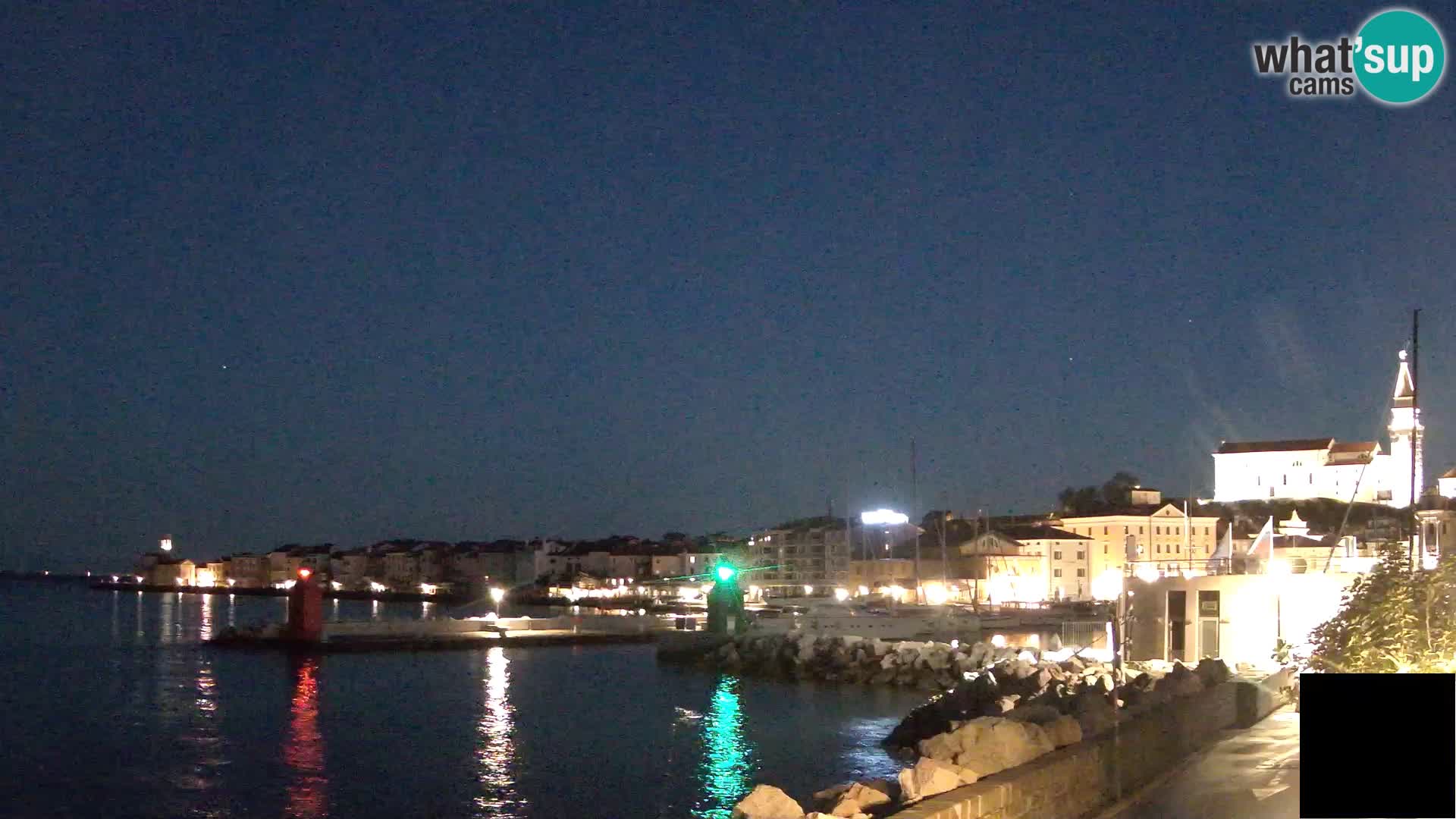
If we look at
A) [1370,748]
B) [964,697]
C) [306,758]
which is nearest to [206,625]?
[306,758]

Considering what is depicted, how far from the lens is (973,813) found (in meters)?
8.91

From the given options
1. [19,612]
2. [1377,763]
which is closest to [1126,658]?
[1377,763]

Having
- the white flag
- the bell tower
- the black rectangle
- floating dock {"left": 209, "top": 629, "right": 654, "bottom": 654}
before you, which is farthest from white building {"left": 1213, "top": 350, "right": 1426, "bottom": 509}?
the black rectangle

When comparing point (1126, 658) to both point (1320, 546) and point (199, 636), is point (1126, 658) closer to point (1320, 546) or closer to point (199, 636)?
point (1320, 546)

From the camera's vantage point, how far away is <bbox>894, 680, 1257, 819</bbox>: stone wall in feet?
29.7

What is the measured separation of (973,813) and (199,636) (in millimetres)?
71940

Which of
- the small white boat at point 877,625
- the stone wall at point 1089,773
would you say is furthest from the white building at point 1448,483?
the stone wall at point 1089,773

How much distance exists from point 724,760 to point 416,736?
27.4 ft

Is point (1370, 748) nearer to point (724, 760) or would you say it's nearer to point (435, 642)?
point (724, 760)

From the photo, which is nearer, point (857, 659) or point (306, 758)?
point (306, 758)

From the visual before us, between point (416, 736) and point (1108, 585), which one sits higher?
point (1108, 585)

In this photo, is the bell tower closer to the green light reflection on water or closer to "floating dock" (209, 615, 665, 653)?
"floating dock" (209, 615, 665, 653)

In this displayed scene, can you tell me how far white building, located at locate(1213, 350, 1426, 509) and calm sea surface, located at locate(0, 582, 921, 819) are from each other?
79062 millimetres

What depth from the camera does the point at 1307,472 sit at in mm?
117250
